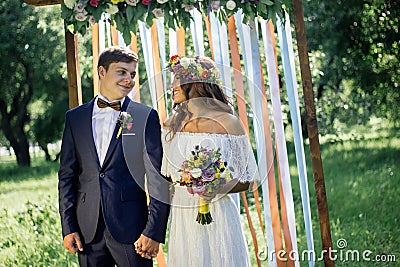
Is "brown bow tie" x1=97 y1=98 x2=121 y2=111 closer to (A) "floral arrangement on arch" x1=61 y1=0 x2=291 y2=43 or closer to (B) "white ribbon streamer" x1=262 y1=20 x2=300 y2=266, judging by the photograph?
(A) "floral arrangement on arch" x1=61 y1=0 x2=291 y2=43

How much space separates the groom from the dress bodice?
11cm

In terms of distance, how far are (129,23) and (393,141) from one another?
1008 centimetres

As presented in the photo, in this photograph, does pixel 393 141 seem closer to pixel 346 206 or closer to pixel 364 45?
pixel 364 45

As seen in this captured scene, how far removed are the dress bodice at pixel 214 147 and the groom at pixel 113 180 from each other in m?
0.11

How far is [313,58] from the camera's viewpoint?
24.4ft

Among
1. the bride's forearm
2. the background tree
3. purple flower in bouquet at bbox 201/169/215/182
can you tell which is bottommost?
the bride's forearm

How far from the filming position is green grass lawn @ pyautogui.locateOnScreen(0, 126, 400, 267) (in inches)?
256

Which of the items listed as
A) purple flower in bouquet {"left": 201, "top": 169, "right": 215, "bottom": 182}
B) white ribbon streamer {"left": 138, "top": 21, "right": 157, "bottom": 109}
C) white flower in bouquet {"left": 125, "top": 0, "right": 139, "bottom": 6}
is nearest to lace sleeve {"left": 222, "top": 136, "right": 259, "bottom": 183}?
purple flower in bouquet {"left": 201, "top": 169, "right": 215, "bottom": 182}

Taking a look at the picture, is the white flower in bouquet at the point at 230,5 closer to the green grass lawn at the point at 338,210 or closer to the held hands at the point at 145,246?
the held hands at the point at 145,246

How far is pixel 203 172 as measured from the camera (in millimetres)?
3283

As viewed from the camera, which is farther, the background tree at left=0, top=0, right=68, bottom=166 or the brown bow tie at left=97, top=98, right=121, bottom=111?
the background tree at left=0, top=0, right=68, bottom=166

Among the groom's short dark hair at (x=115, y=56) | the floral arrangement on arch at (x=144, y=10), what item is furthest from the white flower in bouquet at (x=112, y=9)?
the groom's short dark hair at (x=115, y=56)

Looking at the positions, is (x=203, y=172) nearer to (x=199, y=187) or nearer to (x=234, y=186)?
(x=199, y=187)

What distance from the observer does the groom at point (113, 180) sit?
3.33 metres
